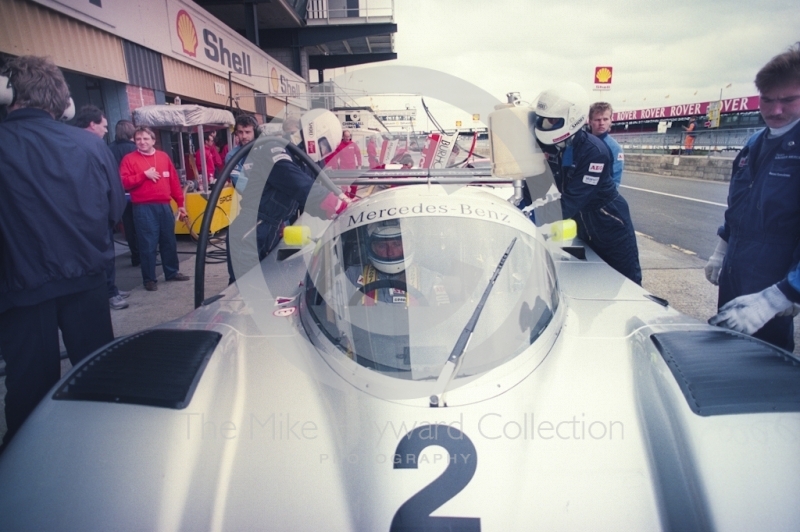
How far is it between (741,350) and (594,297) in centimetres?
68

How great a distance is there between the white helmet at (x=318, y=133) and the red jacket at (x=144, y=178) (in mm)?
2187

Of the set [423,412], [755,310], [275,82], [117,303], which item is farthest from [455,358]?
[275,82]

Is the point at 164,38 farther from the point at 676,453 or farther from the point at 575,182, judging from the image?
the point at 676,453

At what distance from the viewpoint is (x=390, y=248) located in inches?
71.3

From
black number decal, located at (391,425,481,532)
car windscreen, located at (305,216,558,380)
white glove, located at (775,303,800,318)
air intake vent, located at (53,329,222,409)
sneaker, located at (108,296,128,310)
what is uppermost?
car windscreen, located at (305,216,558,380)

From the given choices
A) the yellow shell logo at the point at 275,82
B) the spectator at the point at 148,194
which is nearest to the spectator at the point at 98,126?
the spectator at the point at 148,194

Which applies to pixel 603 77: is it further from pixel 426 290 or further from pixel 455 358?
pixel 455 358

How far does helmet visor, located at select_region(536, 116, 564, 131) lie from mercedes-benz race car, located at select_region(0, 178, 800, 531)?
1.30 m

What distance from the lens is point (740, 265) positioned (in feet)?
7.42

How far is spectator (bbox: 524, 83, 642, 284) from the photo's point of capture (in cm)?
290

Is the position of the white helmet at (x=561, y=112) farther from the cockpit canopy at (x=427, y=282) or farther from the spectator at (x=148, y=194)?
the spectator at (x=148, y=194)

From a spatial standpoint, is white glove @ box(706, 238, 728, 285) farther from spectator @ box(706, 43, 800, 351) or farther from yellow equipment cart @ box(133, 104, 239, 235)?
yellow equipment cart @ box(133, 104, 239, 235)

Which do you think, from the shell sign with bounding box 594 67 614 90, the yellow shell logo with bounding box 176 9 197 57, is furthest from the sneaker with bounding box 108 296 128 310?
the shell sign with bounding box 594 67 614 90

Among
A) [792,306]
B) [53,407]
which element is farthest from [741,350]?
[53,407]
